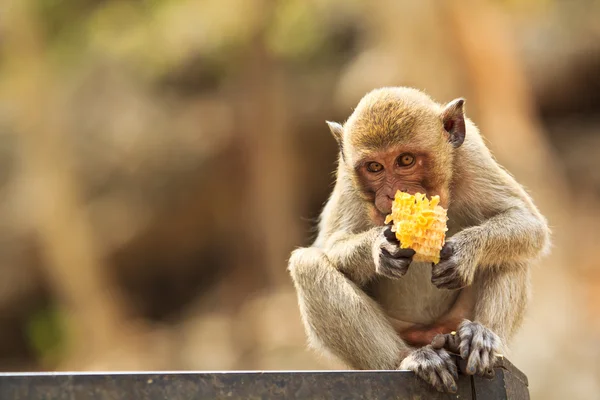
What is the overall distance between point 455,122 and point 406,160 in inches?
23.9

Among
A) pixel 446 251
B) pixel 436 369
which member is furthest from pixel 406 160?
pixel 436 369

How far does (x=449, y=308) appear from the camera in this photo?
6184mm

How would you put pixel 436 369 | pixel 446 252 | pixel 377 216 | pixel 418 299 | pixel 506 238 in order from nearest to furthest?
pixel 436 369, pixel 446 252, pixel 377 216, pixel 506 238, pixel 418 299

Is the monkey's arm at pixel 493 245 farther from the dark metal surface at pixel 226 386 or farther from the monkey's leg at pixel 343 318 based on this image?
the dark metal surface at pixel 226 386

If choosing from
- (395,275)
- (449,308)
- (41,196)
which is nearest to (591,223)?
(41,196)

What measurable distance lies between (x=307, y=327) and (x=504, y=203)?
170cm

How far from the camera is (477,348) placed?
4.50 m

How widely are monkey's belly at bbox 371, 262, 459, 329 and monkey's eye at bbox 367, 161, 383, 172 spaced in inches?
36.0

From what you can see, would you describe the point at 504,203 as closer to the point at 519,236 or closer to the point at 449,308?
the point at 519,236

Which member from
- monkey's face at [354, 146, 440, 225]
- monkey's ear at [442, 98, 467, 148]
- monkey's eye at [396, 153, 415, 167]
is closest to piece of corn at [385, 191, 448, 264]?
monkey's face at [354, 146, 440, 225]

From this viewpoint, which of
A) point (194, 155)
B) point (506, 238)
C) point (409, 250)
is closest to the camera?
point (409, 250)

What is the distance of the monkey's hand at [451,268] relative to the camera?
205 inches

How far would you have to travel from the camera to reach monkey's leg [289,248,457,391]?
5.58 m

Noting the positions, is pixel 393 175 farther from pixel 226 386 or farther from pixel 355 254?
pixel 226 386
